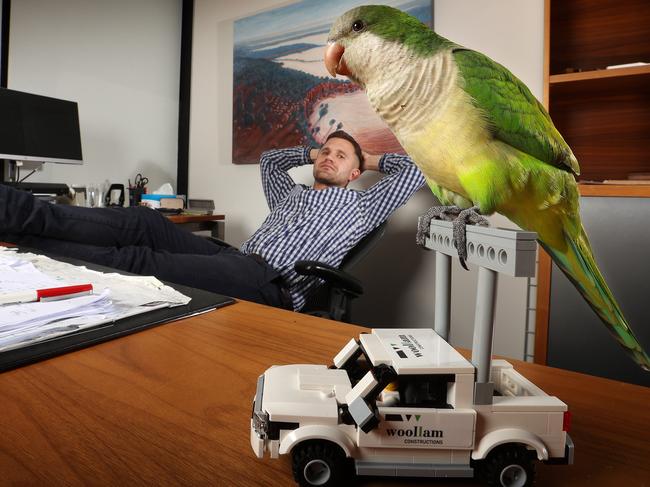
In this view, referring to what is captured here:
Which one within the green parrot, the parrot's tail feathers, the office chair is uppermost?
the green parrot

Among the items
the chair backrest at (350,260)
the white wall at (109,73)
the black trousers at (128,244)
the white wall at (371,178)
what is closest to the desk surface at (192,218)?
the white wall at (371,178)

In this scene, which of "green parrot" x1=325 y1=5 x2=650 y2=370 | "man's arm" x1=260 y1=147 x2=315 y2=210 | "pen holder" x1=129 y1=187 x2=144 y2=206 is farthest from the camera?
"pen holder" x1=129 y1=187 x2=144 y2=206

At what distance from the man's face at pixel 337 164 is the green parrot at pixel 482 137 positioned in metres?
1.38

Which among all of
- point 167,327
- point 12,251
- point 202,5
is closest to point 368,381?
point 167,327

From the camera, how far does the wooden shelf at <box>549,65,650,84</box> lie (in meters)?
1.14

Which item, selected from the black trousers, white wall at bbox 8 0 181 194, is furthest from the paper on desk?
white wall at bbox 8 0 181 194

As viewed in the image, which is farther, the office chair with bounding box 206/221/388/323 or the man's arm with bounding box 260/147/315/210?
the man's arm with bounding box 260/147/315/210

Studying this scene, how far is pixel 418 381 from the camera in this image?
29 cm

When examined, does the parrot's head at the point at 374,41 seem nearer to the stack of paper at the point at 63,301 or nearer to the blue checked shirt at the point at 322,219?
the stack of paper at the point at 63,301

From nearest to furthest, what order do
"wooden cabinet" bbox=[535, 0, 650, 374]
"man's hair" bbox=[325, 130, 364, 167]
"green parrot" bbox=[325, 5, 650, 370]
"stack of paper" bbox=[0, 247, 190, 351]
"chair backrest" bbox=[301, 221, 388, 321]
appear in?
1. "green parrot" bbox=[325, 5, 650, 370]
2. "stack of paper" bbox=[0, 247, 190, 351]
3. "wooden cabinet" bbox=[535, 0, 650, 374]
4. "chair backrest" bbox=[301, 221, 388, 321]
5. "man's hair" bbox=[325, 130, 364, 167]

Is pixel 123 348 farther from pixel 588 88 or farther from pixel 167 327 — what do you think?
pixel 588 88

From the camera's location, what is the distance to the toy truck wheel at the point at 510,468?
0.27m

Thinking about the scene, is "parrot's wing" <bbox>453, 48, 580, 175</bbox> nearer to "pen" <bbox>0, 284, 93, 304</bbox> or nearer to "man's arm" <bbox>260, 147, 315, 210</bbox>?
"pen" <bbox>0, 284, 93, 304</bbox>

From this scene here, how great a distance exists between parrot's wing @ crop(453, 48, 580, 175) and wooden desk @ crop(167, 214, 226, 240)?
1.87 meters
